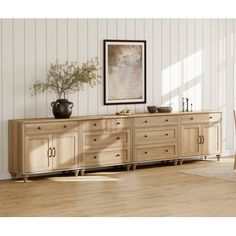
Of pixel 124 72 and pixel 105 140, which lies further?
pixel 124 72

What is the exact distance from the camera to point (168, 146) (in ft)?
26.3

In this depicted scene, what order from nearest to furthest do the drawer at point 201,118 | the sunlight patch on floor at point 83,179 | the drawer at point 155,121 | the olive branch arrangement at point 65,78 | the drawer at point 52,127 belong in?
the drawer at point 52,127 < the sunlight patch on floor at point 83,179 < the olive branch arrangement at point 65,78 < the drawer at point 155,121 < the drawer at point 201,118

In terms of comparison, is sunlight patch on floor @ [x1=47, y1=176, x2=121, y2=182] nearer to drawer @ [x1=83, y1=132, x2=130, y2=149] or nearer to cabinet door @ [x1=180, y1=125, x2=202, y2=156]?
drawer @ [x1=83, y1=132, x2=130, y2=149]

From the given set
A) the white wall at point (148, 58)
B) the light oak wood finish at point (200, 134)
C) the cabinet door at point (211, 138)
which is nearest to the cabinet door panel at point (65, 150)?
the white wall at point (148, 58)

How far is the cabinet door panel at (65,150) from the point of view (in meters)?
6.85

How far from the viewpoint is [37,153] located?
669cm

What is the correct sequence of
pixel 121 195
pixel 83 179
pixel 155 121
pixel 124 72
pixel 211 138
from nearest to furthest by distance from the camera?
pixel 121 195
pixel 83 179
pixel 155 121
pixel 124 72
pixel 211 138

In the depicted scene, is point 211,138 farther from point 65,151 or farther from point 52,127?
point 52,127

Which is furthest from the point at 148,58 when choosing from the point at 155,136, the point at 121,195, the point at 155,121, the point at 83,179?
the point at 121,195

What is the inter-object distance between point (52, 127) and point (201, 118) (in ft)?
9.24

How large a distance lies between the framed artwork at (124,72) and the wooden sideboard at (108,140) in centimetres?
46

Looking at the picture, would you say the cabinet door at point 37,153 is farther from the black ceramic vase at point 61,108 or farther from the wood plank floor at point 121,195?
the black ceramic vase at point 61,108

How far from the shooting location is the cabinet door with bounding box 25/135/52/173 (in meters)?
6.62

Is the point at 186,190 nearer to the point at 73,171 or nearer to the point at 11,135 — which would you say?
the point at 73,171
